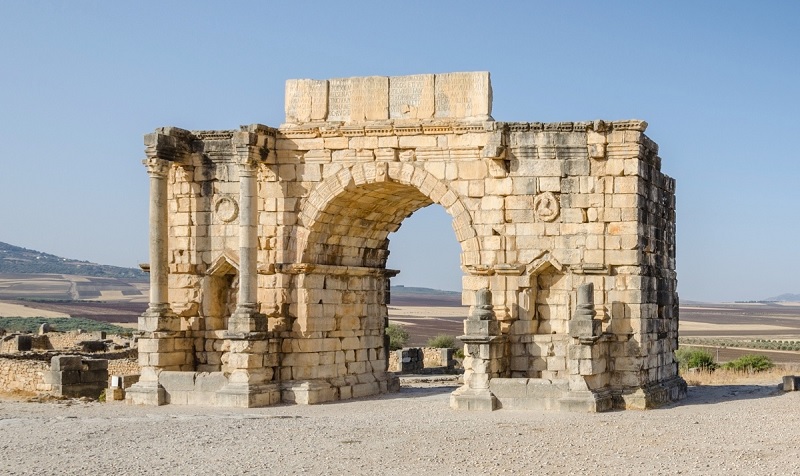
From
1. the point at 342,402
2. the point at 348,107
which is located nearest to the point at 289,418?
the point at 342,402

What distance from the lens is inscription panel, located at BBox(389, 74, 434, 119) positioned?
17359mm

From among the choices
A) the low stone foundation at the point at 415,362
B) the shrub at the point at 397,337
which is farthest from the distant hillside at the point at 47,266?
the low stone foundation at the point at 415,362

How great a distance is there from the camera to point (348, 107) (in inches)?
698

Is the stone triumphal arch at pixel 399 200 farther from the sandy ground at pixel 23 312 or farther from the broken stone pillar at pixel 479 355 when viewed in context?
the sandy ground at pixel 23 312

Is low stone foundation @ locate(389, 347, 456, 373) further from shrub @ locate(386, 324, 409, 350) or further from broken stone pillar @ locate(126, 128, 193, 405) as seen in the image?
broken stone pillar @ locate(126, 128, 193, 405)

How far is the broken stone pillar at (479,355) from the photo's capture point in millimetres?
16047

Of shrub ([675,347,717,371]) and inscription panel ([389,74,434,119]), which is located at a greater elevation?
inscription panel ([389,74,434,119])

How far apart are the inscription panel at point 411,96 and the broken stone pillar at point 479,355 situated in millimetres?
3068

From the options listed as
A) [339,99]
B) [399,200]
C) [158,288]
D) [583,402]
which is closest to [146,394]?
[158,288]

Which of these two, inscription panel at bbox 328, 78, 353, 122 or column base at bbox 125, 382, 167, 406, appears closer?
column base at bbox 125, 382, 167, 406

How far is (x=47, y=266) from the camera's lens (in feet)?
580

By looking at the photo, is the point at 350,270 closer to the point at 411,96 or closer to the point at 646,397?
the point at 411,96

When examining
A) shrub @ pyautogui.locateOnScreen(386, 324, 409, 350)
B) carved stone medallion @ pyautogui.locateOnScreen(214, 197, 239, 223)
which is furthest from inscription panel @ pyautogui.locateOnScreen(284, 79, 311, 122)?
shrub @ pyautogui.locateOnScreen(386, 324, 409, 350)

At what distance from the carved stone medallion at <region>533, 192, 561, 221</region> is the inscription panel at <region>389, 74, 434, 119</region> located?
222 centimetres
